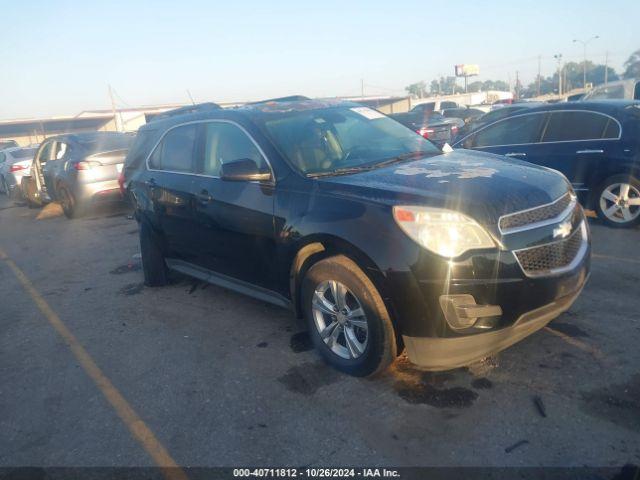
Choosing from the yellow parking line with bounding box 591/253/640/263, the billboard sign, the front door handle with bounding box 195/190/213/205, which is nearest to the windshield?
the front door handle with bounding box 195/190/213/205

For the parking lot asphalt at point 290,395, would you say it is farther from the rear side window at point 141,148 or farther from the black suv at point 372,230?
the rear side window at point 141,148

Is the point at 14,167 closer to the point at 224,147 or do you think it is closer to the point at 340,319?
the point at 224,147

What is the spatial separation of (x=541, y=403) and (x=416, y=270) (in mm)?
1080

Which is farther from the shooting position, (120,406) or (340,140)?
(340,140)

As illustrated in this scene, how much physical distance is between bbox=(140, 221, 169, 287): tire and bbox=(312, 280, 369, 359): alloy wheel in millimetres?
2463

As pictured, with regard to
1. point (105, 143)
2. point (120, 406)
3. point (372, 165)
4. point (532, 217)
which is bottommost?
point (120, 406)

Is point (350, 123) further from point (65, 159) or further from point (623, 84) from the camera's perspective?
point (623, 84)

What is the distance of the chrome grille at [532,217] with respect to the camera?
2.94m

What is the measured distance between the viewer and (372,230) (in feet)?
10.0

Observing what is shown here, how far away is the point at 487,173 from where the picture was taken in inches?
135

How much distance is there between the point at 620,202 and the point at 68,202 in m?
9.63

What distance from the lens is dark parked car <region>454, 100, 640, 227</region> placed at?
20.0ft

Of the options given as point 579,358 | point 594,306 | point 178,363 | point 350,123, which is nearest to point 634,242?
point 594,306

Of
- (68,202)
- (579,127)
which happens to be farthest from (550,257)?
(68,202)
